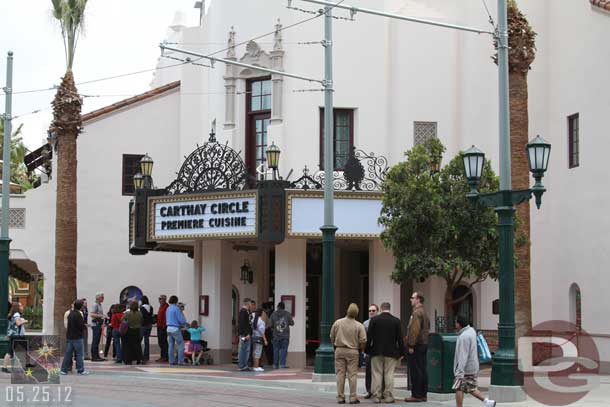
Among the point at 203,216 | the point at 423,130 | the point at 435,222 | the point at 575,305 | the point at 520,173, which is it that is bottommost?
the point at 575,305

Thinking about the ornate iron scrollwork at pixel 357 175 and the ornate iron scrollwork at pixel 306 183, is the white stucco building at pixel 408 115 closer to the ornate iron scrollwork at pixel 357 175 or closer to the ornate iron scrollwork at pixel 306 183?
the ornate iron scrollwork at pixel 357 175

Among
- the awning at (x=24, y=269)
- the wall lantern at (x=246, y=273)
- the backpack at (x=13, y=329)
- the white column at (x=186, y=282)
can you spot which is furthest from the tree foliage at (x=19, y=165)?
the backpack at (x=13, y=329)

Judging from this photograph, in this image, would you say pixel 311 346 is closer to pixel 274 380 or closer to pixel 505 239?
pixel 274 380

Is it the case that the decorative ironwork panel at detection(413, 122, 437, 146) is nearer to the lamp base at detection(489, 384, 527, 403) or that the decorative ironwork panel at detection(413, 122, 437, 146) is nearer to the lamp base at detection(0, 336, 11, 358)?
the lamp base at detection(0, 336, 11, 358)

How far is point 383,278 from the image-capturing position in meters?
29.2

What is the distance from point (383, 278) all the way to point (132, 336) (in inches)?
280

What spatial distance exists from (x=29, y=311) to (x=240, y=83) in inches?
1220

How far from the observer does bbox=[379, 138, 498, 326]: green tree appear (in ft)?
81.0

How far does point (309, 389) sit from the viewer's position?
22016mm

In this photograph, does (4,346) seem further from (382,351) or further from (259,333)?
(382,351)

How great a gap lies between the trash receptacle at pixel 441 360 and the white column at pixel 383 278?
31.6 ft

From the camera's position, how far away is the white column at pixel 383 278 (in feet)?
95.5

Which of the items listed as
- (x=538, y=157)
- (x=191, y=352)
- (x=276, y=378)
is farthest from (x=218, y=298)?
(x=538, y=157)

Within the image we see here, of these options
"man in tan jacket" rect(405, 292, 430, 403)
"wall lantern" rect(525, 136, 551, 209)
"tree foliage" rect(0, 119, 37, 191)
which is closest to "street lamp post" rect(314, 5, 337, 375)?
"man in tan jacket" rect(405, 292, 430, 403)
